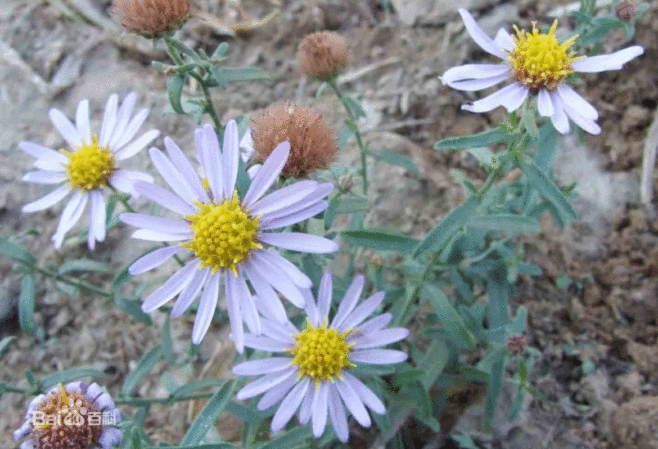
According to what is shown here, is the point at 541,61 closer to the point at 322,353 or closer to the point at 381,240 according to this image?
the point at 381,240

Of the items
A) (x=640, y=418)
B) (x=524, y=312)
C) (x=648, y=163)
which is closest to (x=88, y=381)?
(x=524, y=312)

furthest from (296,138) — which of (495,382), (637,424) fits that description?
(637,424)

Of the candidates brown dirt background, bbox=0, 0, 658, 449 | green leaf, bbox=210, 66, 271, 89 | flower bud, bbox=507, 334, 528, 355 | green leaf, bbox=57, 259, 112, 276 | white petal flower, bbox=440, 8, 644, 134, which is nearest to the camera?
white petal flower, bbox=440, 8, 644, 134

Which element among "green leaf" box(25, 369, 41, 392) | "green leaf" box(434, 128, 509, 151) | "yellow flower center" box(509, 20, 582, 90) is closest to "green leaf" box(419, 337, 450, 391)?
"green leaf" box(434, 128, 509, 151)

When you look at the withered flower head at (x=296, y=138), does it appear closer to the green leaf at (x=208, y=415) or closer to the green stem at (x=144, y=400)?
the green leaf at (x=208, y=415)

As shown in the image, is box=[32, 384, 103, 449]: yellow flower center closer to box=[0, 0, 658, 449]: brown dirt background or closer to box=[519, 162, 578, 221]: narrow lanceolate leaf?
box=[0, 0, 658, 449]: brown dirt background
